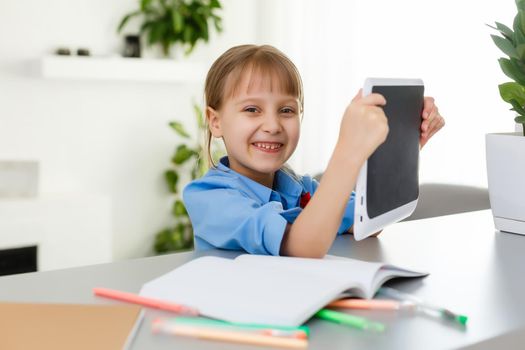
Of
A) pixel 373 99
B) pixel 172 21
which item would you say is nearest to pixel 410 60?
pixel 172 21

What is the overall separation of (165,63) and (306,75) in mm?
816

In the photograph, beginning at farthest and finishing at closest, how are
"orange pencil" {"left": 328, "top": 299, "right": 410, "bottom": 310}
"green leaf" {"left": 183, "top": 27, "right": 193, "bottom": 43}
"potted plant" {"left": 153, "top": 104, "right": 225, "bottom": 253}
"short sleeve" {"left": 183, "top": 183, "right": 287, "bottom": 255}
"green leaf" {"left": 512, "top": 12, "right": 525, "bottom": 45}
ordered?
"potted plant" {"left": 153, "top": 104, "right": 225, "bottom": 253} < "green leaf" {"left": 183, "top": 27, "right": 193, "bottom": 43} < "green leaf" {"left": 512, "top": 12, "right": 525, "bottom": 45} < "short sleeve" {"left": 183, "top": 183, "right": 287, "bottom": 255} < "orange pencil" {"left": 328, "top": 299, "right": 410, "bottom": 310}

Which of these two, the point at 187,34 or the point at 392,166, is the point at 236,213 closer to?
the point at 392,166

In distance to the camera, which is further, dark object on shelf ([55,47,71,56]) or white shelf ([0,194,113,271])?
dark object on shelf ([55,47,71,56])

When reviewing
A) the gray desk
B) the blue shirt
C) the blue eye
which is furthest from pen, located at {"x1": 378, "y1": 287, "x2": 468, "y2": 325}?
the blue eye

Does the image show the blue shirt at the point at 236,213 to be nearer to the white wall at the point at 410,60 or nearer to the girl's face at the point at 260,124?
the girl's face at the point at 260,124

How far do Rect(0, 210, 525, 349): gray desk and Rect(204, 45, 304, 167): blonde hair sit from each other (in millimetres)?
324

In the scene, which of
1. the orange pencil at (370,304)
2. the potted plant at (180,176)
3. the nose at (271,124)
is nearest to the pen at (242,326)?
the orange pencil at (370,304)

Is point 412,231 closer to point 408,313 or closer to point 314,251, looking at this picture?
point 314,251

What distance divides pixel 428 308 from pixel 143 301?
323 mm

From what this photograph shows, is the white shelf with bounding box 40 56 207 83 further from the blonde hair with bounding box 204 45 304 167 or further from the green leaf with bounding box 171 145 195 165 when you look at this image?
the blonde hair with bounding box 204 45 304 167

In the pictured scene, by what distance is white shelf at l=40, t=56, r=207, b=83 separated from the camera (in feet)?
12.4

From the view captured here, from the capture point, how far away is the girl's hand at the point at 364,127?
40.5 inches

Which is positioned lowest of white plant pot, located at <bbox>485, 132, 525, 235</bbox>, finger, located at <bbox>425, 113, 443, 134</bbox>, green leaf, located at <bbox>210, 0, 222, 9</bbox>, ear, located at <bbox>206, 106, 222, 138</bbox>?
white plant pot, located at <bbox>485, 132, 525, 235</bbox>
